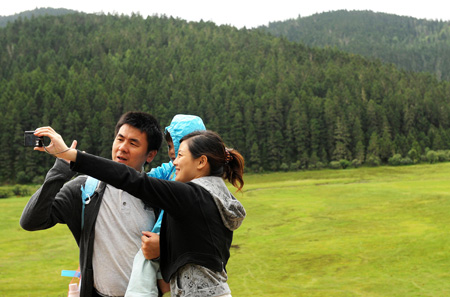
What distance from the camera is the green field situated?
11.9 meters

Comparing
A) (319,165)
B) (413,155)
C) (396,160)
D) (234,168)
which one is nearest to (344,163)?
(319,165)

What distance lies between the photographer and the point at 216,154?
3092 mm

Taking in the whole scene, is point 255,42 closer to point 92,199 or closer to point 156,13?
point 156,13

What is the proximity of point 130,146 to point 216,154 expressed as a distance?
2.53 ft

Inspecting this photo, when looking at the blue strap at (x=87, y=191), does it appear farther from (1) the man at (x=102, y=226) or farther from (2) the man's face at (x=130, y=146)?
(2) the man's face at (x=130, y=146)

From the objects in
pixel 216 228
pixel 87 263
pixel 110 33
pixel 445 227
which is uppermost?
pixel 110 33

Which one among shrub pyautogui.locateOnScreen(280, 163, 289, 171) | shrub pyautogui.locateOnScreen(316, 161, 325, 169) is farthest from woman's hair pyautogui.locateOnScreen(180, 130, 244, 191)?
shrub pyautogui.locateOnScreen(280, 163, 289, 171)

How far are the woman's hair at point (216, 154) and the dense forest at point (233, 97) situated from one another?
56.8 metres

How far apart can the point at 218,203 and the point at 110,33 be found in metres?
134

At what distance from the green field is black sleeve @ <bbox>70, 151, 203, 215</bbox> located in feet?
29.8

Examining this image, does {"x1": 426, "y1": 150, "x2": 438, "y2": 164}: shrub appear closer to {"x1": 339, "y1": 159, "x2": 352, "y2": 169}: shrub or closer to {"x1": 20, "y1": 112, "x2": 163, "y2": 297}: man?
{"x1": 339, "y1": 159, "x2": 352, "y2": 169}: shrub

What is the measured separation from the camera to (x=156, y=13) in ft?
531

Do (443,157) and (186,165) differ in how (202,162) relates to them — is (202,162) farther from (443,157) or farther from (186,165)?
(443,157)

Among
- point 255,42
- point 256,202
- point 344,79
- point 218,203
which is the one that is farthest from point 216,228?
point 255,42
